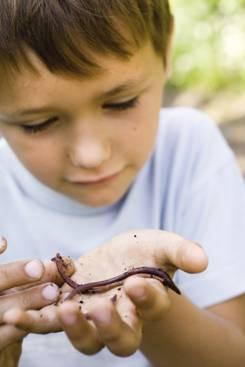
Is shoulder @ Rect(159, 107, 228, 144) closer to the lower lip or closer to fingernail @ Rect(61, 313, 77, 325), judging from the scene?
the lower lip

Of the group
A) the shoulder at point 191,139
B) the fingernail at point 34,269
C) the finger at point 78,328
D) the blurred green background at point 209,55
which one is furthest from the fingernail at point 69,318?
the blurred green background at point 209,55

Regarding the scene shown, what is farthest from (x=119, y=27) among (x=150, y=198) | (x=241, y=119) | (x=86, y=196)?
(x=241, y=119)

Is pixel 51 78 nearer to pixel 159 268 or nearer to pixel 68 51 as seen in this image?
pixel 68 51

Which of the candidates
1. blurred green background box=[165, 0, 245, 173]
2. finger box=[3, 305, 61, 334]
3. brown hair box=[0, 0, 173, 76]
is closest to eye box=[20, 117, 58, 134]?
brown hair box=[0, 0, 173, 76]

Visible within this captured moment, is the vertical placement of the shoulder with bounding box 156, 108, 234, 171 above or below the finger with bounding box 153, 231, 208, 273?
above

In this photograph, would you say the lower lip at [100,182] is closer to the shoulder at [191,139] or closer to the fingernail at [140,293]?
the shoulder at [191,139]

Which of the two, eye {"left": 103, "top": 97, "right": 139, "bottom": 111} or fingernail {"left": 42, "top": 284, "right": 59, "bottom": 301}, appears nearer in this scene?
fingernail {"left": 42, "top": 284, "right": 59, "bottom": 301}
